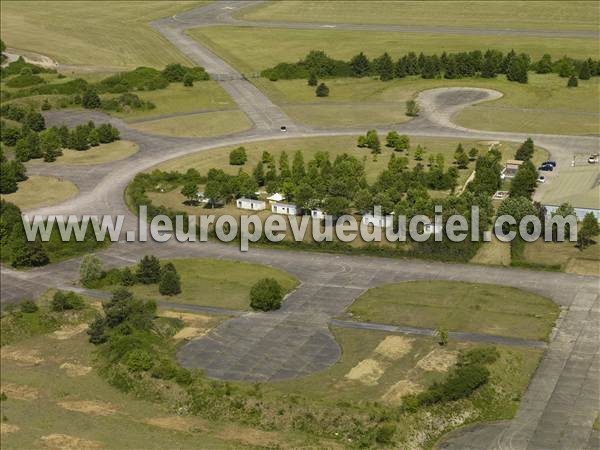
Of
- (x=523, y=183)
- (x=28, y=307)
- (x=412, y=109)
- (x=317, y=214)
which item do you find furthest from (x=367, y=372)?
(x=412, y=109)

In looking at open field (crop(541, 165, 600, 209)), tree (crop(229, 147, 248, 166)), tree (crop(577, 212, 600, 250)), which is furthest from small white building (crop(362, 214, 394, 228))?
tree (crop(229, 147, 248, 166))

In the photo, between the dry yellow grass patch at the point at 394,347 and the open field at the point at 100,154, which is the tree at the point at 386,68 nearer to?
the open field at the point at 100,154

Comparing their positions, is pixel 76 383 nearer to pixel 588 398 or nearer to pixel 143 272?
pixel 143 272

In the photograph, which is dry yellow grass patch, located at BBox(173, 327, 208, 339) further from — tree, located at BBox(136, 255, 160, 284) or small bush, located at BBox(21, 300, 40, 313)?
small bush, located at BBox(21, 300, 40, 313)

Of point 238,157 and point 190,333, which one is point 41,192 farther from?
point 190,333

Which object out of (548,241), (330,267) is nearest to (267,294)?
(330,267)
